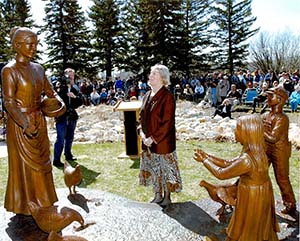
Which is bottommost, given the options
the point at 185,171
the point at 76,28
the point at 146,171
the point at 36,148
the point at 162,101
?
the point at 185,171

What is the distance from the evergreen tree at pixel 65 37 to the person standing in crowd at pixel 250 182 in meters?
26.4

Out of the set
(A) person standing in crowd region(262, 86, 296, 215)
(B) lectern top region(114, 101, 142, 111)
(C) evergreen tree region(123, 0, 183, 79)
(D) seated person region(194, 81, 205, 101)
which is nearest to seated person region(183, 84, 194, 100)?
(D) seated person region(194, 81, 205, 101)

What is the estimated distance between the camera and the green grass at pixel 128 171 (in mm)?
5164

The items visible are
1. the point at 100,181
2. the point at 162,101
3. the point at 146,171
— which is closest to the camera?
the point at 162,101

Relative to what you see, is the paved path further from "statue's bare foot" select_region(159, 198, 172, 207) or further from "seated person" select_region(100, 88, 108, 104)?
"seated person" select_region(100, 88, 108, 104)

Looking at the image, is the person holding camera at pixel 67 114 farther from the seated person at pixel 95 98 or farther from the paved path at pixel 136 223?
the seated person at pixel 95 98

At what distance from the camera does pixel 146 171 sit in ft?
14.7

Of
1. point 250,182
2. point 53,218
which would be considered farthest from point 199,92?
point 250,182

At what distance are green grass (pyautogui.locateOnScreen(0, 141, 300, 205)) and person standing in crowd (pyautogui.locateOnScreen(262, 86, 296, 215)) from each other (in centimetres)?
111

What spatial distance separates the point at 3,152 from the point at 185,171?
168 inches

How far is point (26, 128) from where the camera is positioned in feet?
11.1

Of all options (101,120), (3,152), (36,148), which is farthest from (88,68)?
(36,148)

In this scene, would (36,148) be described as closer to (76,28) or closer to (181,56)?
(181,56)

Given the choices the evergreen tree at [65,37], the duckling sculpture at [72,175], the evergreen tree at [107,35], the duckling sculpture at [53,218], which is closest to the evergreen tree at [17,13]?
the evergreen tree at [65,37]
